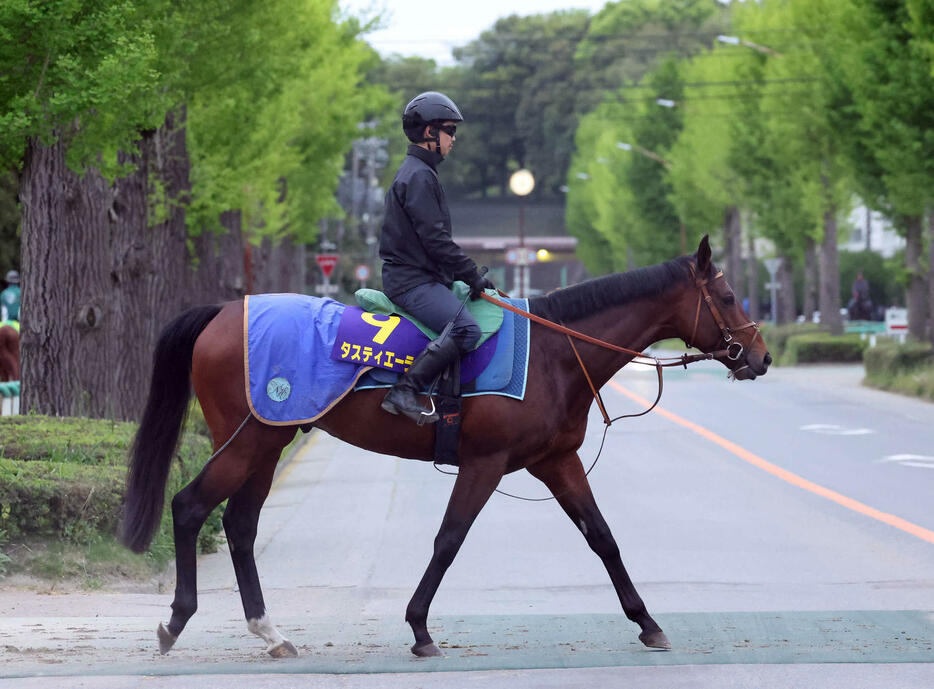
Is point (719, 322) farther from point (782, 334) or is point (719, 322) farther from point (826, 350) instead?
point (782, 334)

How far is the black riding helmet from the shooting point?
7.77 m

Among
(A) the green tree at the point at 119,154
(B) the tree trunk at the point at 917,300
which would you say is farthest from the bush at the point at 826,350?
(A) the green tree at the point at 119,154

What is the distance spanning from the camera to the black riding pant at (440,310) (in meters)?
7.49

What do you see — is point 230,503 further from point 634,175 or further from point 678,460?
point 634,175

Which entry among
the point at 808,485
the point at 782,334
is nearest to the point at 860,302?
the point at 782,334

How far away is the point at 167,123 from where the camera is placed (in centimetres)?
1903

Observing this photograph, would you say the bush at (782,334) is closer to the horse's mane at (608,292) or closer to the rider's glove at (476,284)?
the horse's mane at (608,292)

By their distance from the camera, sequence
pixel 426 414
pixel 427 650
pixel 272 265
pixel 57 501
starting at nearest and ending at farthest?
pixel 427 650 < pixel 426 414 < pixel 57 501 < pixel 272 265

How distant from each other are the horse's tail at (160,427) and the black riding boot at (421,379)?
3.85 ft

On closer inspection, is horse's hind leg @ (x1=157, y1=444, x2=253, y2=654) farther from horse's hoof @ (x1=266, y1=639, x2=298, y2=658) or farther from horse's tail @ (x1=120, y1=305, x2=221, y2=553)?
horse's hoof @ (x1=266, y1=639, x2=298, y2=658)

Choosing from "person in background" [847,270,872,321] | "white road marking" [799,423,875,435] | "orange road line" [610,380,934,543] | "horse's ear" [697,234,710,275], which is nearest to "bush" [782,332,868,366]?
"person in background" [847,270,872,321]

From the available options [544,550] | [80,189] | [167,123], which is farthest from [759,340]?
[167,123]

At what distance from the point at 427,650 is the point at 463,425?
43.9 inches

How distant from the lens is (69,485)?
981 centimetres
